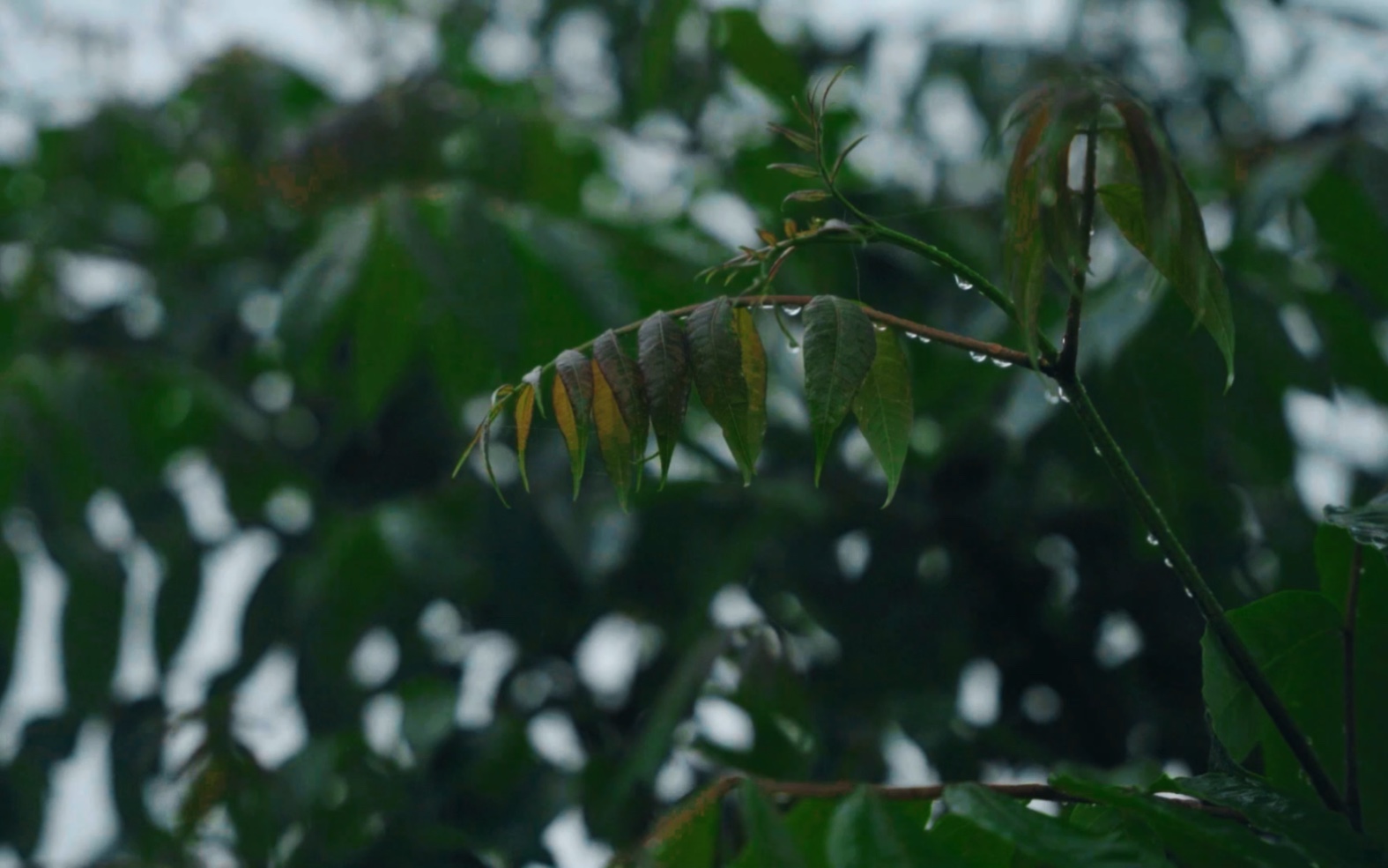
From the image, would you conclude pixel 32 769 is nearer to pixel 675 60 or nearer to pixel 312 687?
pixel 312 687

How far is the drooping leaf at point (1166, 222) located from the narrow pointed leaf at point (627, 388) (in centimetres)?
17

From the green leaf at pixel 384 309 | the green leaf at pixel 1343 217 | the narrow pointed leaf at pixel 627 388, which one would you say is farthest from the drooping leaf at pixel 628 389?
the green leaf at pixel 1343 217

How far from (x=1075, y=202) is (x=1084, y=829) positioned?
0.23m

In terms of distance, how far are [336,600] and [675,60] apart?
0.71 metres

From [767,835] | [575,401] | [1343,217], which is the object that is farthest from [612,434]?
[1343,217]

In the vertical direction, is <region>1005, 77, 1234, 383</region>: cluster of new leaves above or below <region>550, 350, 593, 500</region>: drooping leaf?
above

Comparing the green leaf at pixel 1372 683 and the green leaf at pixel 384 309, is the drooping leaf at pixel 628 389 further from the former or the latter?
the green leaf at pixel 384 309

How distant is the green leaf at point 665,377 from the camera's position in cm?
44

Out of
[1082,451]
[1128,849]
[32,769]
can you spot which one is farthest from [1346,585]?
[32,769]

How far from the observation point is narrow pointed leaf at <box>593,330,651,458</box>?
452 mm

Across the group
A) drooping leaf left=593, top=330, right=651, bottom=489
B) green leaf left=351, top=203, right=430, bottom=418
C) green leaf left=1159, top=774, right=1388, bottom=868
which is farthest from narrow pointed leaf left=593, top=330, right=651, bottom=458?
green leaf left=351, top=203, right=430, bottom=418

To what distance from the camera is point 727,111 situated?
149cm

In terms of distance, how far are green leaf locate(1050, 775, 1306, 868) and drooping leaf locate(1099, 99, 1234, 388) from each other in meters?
0.15

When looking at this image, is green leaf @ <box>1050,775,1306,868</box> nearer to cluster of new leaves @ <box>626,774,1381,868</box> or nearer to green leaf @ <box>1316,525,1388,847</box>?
cluster of new leaves @ <box>626,774,1381,868</box>
